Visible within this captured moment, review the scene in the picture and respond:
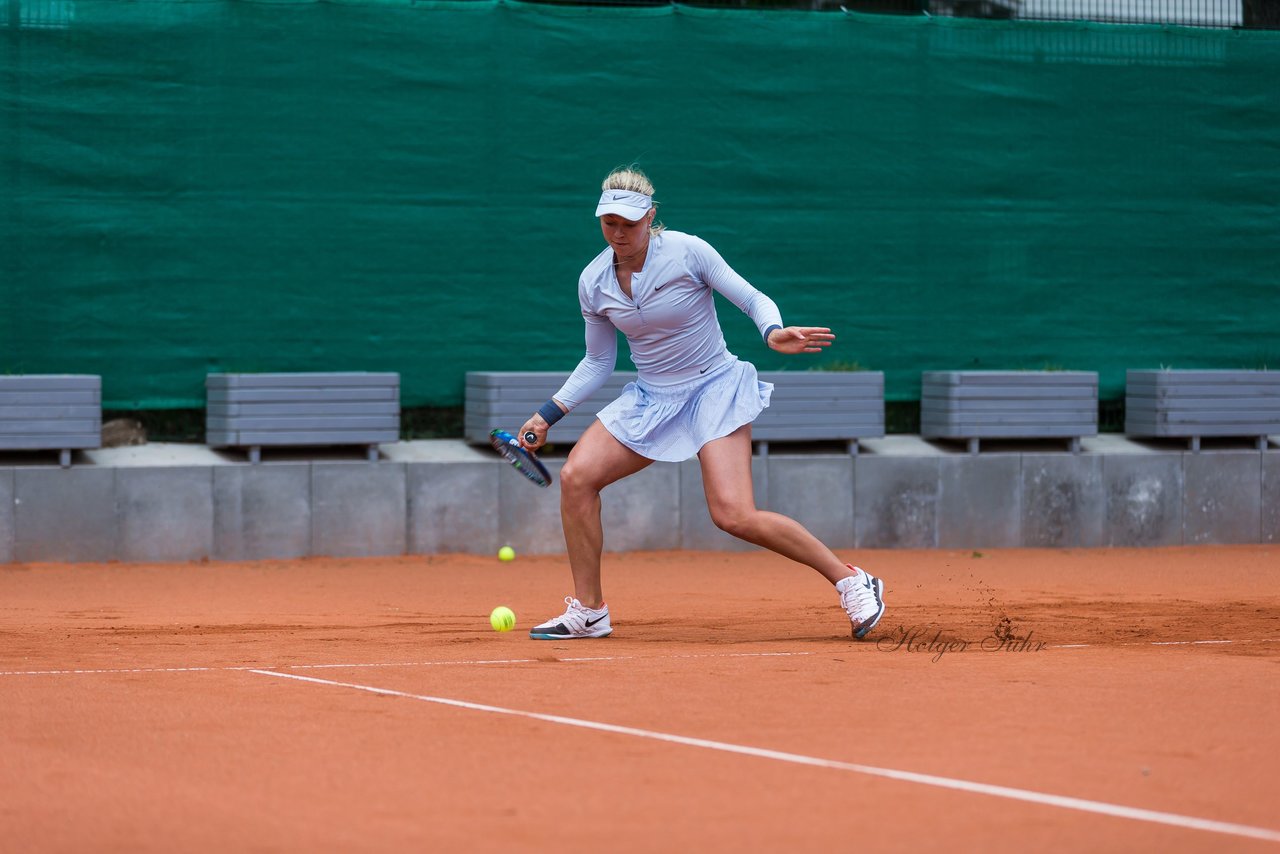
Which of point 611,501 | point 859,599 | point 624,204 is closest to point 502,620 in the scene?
point 859,599

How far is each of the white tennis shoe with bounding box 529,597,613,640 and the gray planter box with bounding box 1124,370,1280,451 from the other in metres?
6.41

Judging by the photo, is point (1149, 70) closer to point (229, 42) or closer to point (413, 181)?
point (413, 181)

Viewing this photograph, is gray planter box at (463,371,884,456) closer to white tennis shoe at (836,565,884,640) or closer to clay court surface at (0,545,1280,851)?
clay court surface at (0,545,1280,851)

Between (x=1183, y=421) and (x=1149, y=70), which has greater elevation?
(x=1149, y=70)

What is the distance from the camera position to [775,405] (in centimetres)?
1134

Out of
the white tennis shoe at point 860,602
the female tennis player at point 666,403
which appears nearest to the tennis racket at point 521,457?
the female tennis player at point 666,403

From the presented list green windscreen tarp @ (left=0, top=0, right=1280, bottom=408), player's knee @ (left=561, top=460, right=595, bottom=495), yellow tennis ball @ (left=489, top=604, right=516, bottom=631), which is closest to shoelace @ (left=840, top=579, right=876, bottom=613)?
player's knee @ (left=561, top=460, right=595, bottom=495)

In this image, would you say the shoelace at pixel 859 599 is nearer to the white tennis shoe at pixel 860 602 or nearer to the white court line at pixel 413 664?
the white tennis shoe at pixel 860 602

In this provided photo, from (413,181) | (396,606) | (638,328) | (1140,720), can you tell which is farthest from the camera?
(413,181)

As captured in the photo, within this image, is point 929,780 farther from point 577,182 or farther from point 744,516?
point 577,182

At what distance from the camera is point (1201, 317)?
12695mm

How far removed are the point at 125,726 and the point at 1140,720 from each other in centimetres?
281

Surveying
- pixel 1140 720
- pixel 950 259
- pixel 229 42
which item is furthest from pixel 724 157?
pixel 1140 720

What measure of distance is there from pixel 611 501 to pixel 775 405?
122cm
